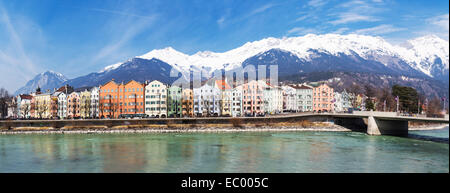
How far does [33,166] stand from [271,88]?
230 feet

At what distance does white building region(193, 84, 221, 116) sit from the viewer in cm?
7506

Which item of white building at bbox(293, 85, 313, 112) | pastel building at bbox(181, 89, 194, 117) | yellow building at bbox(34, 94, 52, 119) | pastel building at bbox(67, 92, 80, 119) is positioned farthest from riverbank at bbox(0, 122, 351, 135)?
white building at bbox(293, 85, 313, 112)

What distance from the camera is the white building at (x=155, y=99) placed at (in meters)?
72.4

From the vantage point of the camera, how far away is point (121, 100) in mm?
72438

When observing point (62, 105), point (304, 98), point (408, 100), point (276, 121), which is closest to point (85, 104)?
point (62, 105)

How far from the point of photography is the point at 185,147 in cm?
3488

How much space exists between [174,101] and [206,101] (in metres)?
6.72

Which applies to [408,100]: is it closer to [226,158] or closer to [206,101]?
[206,101]

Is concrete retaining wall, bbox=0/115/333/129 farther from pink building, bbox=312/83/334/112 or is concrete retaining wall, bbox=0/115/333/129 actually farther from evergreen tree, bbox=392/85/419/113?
pink building, bbox=312/83/334/112

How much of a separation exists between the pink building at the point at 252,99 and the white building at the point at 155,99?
59.4ft

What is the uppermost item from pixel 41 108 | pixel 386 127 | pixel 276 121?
pixel 41 108

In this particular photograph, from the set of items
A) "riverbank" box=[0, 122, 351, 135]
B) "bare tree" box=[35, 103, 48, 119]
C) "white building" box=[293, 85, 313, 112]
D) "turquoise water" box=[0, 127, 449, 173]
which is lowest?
"turquoise water" box=[0, 127, 449, 173]
